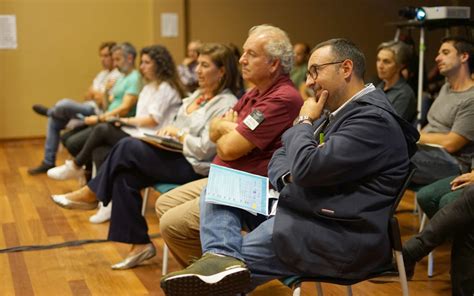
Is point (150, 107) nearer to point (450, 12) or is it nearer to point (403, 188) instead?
point (450, 12)

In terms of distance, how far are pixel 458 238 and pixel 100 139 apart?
2.78 metres

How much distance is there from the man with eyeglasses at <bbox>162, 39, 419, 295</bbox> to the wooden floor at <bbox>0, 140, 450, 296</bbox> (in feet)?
3.40

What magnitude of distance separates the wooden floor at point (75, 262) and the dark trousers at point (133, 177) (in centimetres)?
25

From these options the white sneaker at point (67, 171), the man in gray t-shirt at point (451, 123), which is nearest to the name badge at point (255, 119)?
the man in gray t-shirt at point (451, 123)

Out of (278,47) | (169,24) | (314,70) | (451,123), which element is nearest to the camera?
(314,70)

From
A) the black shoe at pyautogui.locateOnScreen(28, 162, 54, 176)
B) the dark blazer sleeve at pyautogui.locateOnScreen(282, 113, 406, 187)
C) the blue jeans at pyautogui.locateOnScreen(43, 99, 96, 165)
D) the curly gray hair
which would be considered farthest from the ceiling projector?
the black shoe at pyautogui.locateOnScreen(28, 162, 54, 176)

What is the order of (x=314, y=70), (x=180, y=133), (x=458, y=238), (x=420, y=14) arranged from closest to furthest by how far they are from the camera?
(x=314, y=70)
(x=458, y=238)
(x=180, y=133)
(x=420, y=14)

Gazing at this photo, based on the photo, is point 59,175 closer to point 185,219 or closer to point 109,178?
point 109,178

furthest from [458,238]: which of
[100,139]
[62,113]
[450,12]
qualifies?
[62,113]

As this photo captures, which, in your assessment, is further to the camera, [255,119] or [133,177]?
[133,177]

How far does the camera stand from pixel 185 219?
2963 mm

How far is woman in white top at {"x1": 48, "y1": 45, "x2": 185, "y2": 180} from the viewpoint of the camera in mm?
4598

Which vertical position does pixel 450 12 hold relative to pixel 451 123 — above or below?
above

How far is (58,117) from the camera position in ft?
20.9
